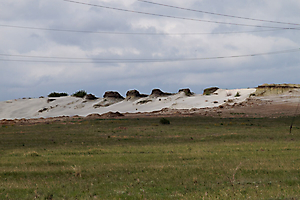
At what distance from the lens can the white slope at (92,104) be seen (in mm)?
79312

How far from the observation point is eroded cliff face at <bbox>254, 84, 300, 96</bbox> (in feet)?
251

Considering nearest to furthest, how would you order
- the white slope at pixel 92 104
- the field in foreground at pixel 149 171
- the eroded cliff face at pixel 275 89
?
1. the field in foreground at pixel 149 171
2. the eroded cliff face at pixel 275 89
3. the white slope at pixel 92 104

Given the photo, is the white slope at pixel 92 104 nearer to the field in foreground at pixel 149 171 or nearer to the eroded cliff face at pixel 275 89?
the eroded cliff face at pixel 275 89

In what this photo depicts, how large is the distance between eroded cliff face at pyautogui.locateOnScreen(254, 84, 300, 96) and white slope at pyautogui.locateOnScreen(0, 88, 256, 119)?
3.70m

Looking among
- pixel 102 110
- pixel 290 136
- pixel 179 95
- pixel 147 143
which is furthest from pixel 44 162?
pixel 179 95

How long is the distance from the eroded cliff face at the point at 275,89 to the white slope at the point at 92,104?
3.70 m

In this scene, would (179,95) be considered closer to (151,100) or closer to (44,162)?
(151,100)

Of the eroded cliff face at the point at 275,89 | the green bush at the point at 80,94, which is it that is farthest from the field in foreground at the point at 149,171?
the green bush at the point at 80,94

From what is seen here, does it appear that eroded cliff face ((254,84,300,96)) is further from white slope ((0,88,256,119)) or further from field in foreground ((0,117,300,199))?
field in foreground ((0,117,300,199))

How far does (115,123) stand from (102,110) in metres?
35.2

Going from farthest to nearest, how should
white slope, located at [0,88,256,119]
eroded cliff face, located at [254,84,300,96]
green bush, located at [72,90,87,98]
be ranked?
green bush, located at [72,90,87,98], white slope, located at [0,88,256,119], eroded cliff face, located at [254,84,300,96]

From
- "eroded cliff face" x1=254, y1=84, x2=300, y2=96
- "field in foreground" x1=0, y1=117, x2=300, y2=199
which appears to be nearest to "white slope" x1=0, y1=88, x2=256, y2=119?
"eroded cliff face" x1=254, y1=84, x2=300, y2=96

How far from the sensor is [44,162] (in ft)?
66.3

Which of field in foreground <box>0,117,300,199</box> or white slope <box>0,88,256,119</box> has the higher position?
white slope <box>0,88,256,119</box>
